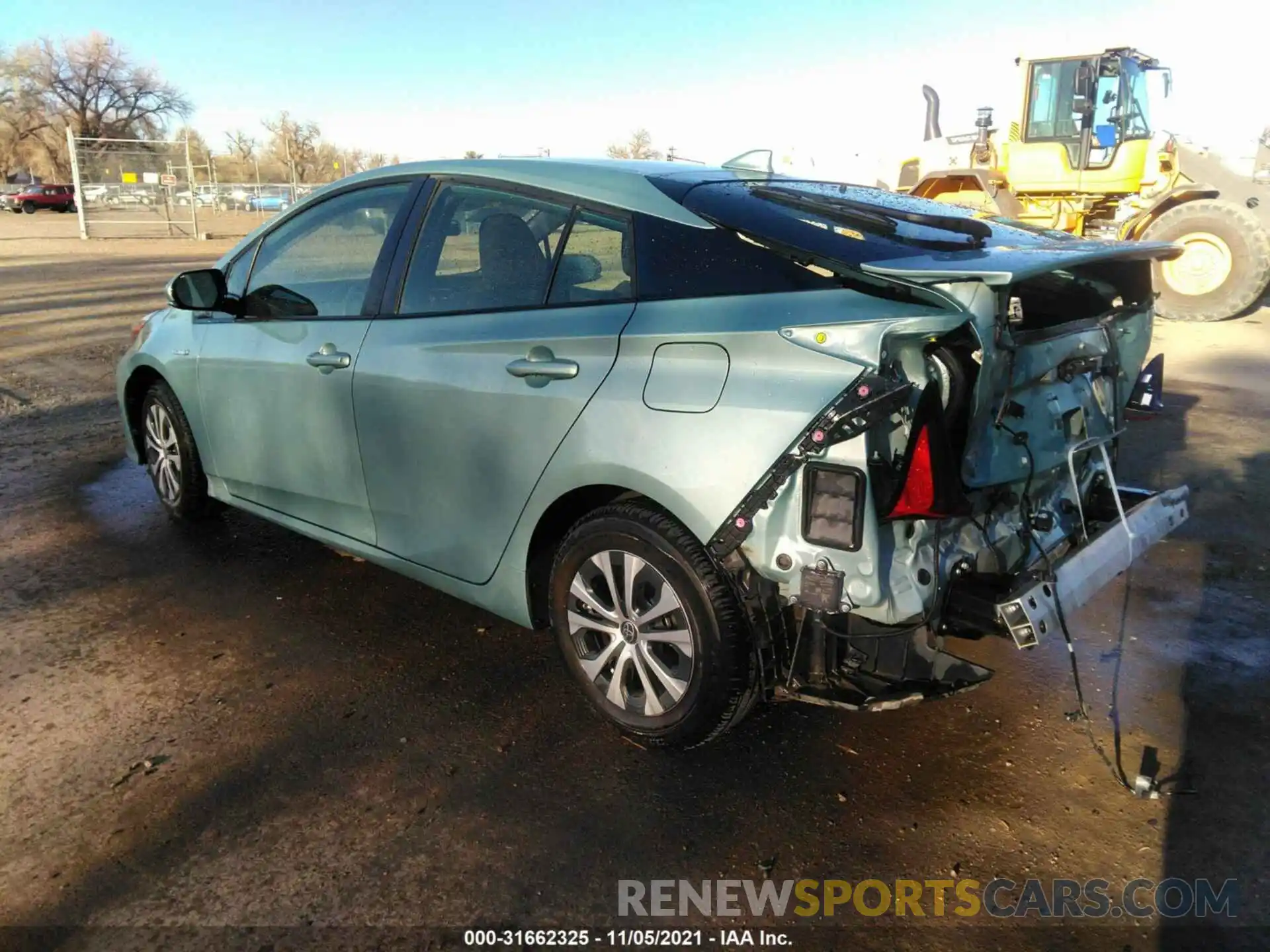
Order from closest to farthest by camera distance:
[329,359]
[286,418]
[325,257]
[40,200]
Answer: [329,359] < [286,418] < [325,257] < [40,200]

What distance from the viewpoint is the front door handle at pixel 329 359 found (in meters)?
3.58

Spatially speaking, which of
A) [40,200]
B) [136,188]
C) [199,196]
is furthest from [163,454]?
[40,200]

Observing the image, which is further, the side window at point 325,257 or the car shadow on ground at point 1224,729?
the side window at point 325,257

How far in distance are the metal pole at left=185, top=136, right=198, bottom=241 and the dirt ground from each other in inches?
913

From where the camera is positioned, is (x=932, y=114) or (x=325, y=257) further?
(x=932, y=114)

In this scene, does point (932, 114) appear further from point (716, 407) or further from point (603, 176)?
point (716, 407)

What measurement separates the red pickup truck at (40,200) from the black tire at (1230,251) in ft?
170

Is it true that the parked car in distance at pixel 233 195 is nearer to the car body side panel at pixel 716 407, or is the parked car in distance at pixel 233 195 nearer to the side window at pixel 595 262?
the side window at pixel 595 262

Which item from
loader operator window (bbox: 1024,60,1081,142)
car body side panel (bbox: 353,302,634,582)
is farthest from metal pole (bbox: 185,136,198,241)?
car body side panel (bbox: 353,302,634,582)

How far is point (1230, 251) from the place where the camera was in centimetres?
1224

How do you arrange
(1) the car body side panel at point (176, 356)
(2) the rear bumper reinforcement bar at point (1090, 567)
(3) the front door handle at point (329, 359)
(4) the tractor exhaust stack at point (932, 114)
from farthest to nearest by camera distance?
(4) the tractor exhaust stack at point (932, 114)
(1) the car body side panel at point (176, 356)
(3) the front door handle at point (329, 359)
(2) the rear bumper reinforcement bar at point (1090, 567)

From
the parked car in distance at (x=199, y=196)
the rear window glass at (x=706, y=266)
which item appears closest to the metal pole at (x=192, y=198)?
the parked car in distance at (x=199, y=196)

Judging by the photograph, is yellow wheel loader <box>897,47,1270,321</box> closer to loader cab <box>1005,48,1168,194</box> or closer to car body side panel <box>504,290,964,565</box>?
loader cab <box>1005,48,1168,194</box>

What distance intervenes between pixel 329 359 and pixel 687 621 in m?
1.82
